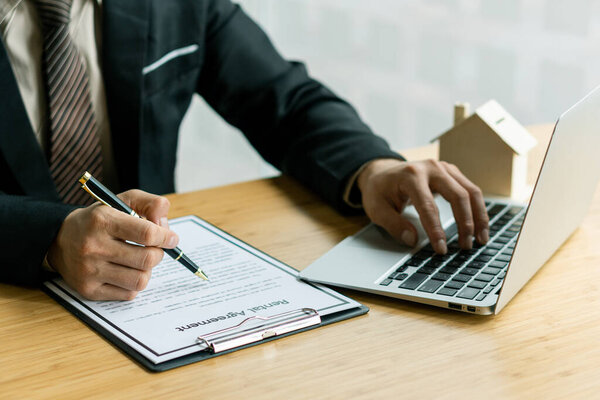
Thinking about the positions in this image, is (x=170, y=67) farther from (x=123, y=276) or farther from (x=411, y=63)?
(x=411, y=63)

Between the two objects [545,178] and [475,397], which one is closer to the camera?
[475,397]

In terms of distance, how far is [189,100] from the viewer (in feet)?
4.91

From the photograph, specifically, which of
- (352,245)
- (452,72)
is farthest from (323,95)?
(452,72)

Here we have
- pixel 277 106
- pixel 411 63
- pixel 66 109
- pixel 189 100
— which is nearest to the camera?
pixel 66 109

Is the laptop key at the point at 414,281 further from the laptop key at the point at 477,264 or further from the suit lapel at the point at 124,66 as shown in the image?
the suit lapel at the point at 124,66

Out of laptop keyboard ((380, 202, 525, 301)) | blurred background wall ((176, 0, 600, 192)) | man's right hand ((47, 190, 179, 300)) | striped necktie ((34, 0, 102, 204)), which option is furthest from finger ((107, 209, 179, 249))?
blurred background wall ((176, 0, 600, 192))

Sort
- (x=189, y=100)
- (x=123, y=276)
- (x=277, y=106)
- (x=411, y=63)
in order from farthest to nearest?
(x=411, y=63) < (x=189, y=100) < (x=277, y=106) < (x=123, y=276)

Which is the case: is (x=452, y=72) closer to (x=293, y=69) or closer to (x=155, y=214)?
(x=293, y=69)

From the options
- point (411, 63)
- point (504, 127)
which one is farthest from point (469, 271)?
point (411, 63)

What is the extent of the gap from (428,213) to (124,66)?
65cm

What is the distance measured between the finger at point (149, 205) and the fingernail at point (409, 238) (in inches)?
12.4

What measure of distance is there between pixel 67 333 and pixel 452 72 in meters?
2.56

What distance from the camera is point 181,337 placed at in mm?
718

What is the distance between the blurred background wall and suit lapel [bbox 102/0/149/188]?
1813 mm
